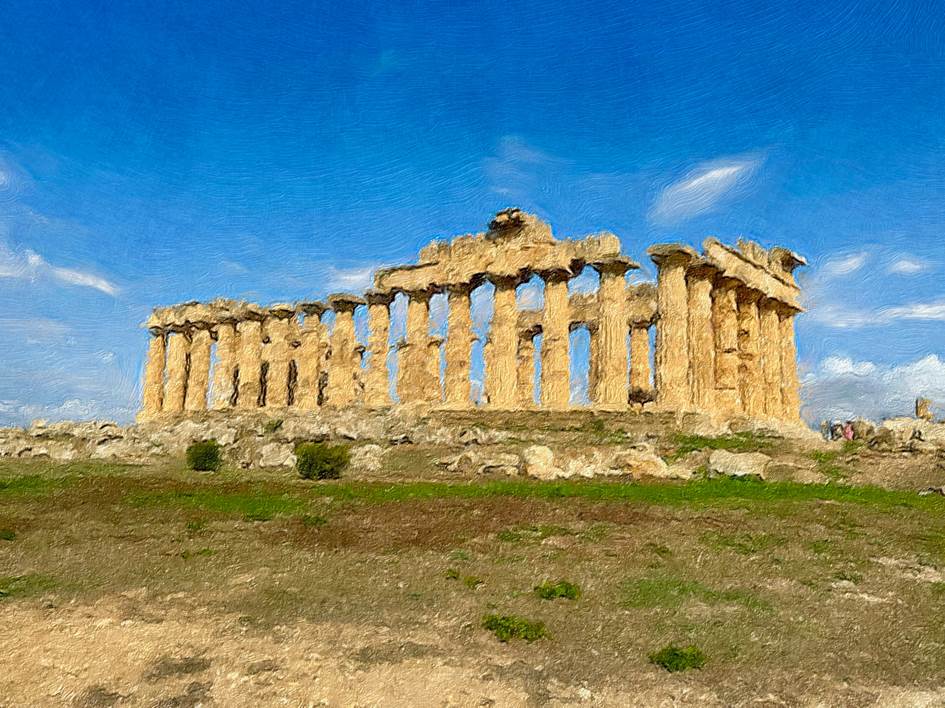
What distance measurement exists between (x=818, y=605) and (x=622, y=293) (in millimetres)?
24859

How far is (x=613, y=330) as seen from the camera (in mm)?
33625

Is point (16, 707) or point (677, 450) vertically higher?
point (677, 450)

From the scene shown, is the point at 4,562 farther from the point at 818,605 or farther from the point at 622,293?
the point at 622,293

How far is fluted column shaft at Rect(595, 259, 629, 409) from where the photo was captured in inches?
1305

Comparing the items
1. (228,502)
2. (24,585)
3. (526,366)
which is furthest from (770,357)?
(24,585)

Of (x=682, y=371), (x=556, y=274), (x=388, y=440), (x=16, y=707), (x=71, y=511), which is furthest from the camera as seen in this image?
(x=556, y=274)

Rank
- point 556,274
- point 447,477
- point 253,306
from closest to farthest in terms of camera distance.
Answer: point 447,477 < point 556,274 < point 253,306

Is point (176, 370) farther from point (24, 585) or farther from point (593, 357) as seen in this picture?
point (24, 585)

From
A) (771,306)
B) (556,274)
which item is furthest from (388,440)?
(771,306)

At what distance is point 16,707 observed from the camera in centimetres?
691

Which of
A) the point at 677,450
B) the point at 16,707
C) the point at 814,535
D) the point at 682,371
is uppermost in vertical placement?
the point at 682,371

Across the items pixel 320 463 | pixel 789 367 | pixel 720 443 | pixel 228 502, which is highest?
pixel 789 367

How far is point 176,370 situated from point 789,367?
4214 centimetres

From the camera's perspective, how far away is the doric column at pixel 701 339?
1310 inches
